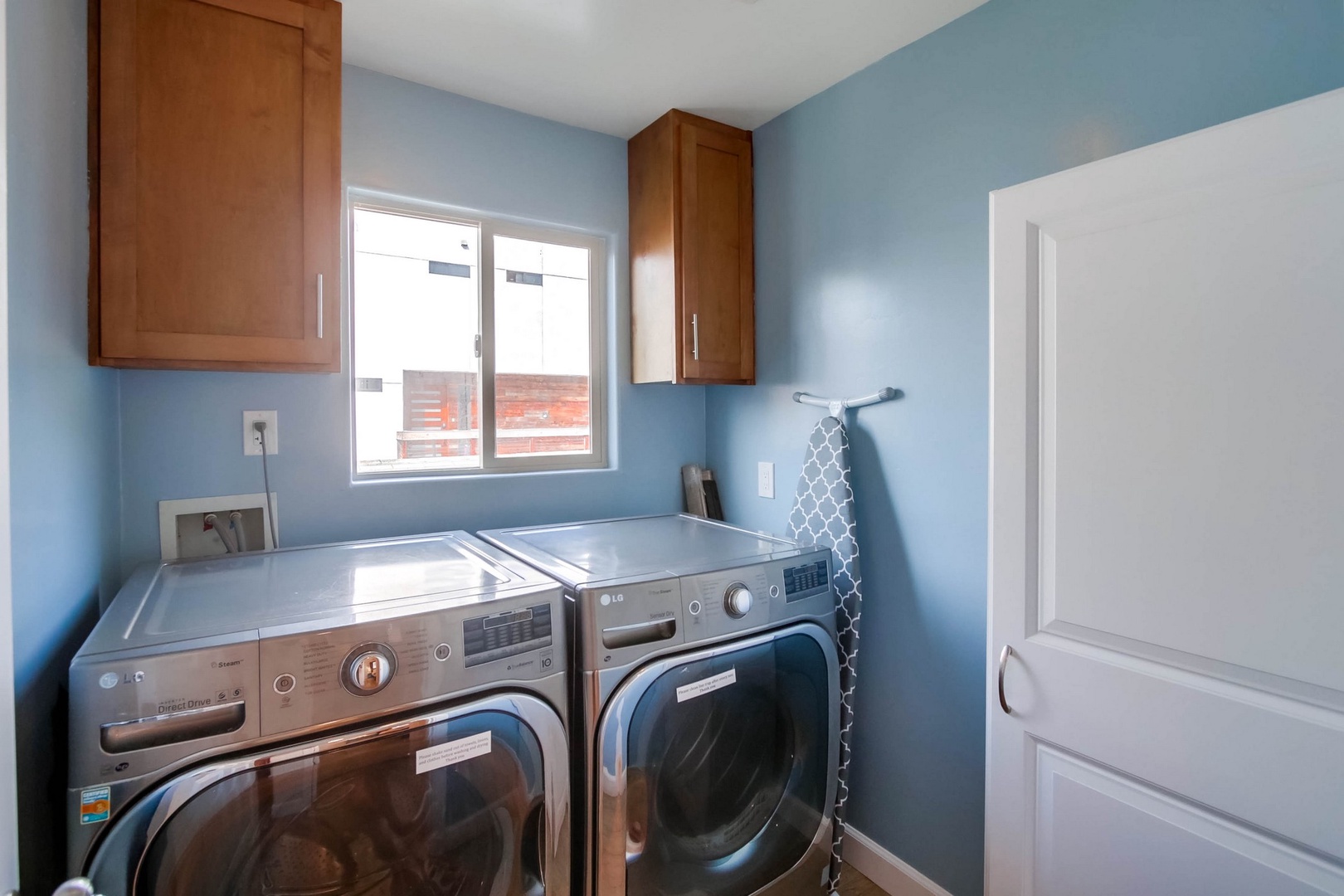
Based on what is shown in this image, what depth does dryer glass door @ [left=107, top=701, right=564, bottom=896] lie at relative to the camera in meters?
0.98

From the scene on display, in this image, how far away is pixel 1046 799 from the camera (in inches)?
48.3

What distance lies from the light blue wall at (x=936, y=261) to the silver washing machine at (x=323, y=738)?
1066 mm

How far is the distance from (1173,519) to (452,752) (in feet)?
4.37

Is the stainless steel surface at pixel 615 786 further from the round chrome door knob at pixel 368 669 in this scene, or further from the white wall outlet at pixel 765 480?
the white wall outlet at pixel 765 480

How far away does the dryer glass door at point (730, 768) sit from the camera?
1411mm

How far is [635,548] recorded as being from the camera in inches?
71.7

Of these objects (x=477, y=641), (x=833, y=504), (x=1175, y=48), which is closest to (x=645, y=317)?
(x=833, y=504)

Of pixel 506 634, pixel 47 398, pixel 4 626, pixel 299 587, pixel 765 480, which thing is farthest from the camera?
pixel 765 480

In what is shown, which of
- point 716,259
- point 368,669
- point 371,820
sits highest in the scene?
point 716,259

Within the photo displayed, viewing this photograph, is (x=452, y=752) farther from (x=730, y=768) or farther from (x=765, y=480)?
(x=765, y=480)

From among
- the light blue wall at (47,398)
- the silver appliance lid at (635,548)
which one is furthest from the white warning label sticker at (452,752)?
the light blue wall at (47,398)

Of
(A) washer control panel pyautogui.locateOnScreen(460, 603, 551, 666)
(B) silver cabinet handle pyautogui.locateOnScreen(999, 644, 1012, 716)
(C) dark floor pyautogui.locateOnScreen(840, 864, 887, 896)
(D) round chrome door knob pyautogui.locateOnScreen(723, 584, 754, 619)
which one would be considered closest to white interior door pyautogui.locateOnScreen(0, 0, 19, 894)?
(A) washer control panel pyautogui.locateOnScreen(460, 603, 551, 666)

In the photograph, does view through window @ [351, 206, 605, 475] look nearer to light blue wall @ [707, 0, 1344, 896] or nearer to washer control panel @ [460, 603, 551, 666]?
light blue wall @ [707, 0, 1344, 896]

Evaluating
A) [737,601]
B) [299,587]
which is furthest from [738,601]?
[299,587]
